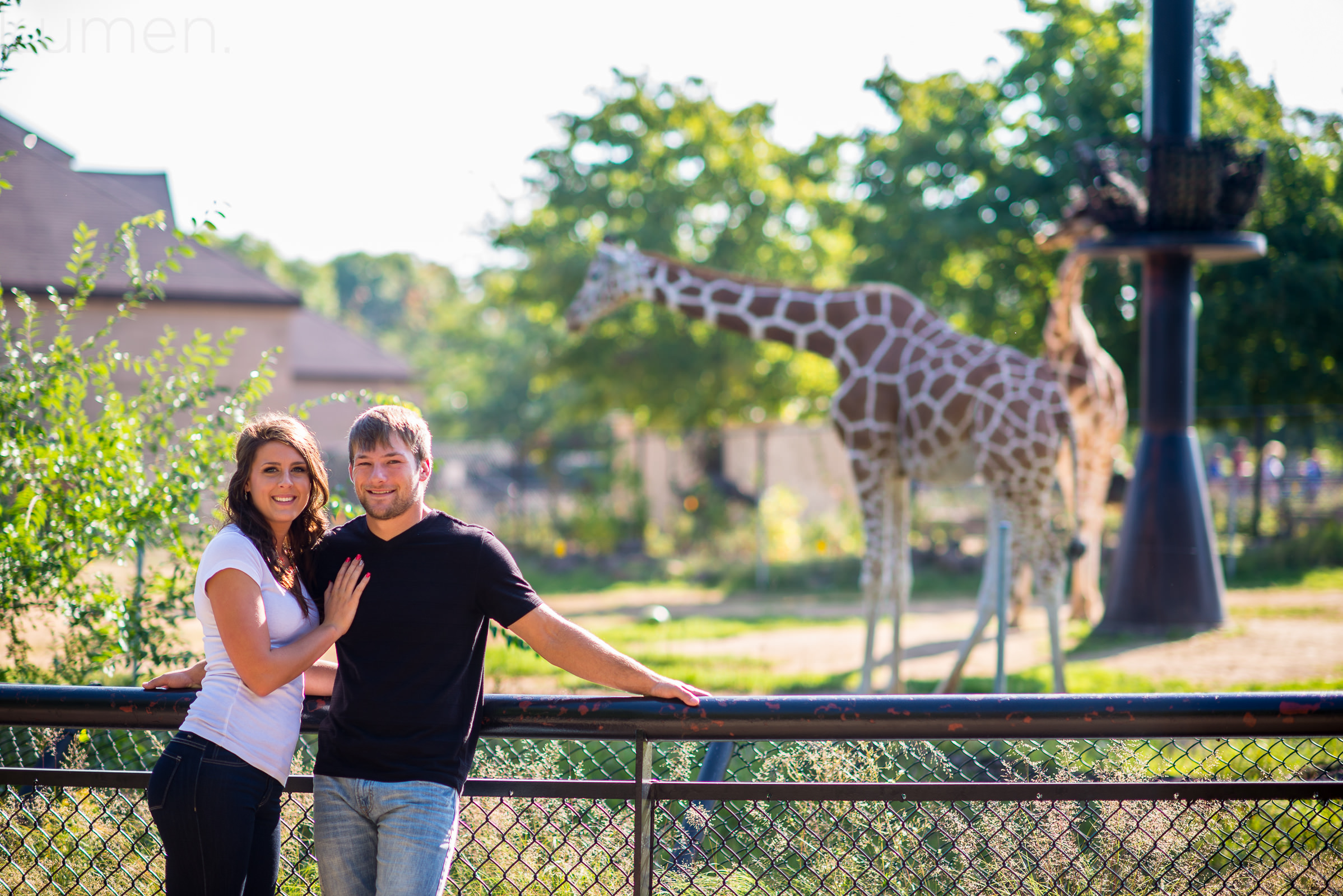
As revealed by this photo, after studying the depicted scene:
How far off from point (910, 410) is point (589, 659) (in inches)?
234

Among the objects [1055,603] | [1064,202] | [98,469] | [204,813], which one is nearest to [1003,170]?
[1064,202]

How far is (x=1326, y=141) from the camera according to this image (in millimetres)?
12844

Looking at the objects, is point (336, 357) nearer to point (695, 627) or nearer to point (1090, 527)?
point (695, 627)

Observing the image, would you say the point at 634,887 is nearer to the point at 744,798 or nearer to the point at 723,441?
the point at 744,798

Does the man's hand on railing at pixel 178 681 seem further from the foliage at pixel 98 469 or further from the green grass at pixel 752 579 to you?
the green grass at pixel 752 579

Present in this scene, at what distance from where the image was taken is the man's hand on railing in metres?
2.41

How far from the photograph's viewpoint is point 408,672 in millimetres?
2250

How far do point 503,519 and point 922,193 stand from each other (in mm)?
8564

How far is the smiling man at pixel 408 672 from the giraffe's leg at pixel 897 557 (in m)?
5.25

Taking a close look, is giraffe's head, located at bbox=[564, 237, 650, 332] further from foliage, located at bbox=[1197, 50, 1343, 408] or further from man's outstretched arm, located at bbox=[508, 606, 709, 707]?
foliage, located at bbox=[1197, 50, 1343, 408]

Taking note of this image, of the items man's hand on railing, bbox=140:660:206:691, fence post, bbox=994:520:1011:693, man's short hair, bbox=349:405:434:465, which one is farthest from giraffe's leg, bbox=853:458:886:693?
man's hand on railing, bbox=140:660:206:691

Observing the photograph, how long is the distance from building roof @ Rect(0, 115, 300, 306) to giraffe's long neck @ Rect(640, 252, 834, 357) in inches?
154

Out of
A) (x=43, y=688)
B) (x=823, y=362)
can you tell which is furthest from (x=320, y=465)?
(x=823, y=362)

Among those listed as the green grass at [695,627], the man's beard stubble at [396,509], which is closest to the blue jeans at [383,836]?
the man's beard stubble at [396,509]
